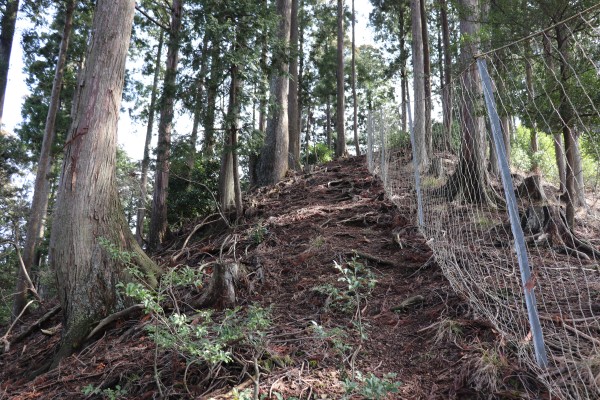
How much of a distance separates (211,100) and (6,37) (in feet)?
29.6

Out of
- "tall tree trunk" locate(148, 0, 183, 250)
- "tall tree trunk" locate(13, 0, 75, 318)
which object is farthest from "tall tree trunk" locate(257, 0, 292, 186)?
"tall tree trunk" locate(13, 0, 75, 318)

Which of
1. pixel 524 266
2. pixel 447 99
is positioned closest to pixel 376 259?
pixel 447 99

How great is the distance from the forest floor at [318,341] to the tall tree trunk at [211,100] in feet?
5.80

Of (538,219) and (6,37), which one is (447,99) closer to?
(538,219)

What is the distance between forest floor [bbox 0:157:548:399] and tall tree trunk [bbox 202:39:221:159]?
5.80 ft

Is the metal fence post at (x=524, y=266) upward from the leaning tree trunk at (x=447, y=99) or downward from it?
downward

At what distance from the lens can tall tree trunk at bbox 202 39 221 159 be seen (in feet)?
20.7

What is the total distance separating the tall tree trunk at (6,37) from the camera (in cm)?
1158

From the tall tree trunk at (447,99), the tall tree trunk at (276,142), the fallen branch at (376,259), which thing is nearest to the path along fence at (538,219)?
the tall tree trunk at (447,99)

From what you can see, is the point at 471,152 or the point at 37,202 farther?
the point at 37,202

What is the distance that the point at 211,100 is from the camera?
264 inches

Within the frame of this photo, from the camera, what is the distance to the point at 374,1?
17.1 metres

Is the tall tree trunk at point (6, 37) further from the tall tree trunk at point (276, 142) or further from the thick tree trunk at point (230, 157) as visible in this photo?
the thick tree trunk at point (230, 157)

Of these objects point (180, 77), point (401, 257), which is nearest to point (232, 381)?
point (401, 257)
